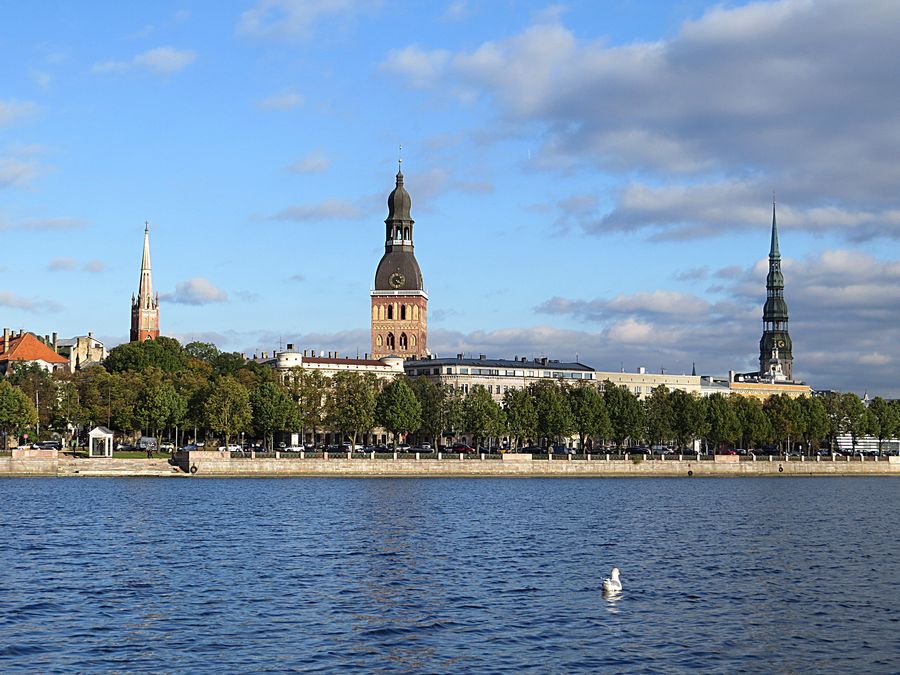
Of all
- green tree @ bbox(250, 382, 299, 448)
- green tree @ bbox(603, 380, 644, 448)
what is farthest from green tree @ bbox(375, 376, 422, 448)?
green tree @ bbox(603, 380, 644, 448)

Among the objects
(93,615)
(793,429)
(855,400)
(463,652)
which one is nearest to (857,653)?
(463,652)

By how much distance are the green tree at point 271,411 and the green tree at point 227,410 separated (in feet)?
4.23

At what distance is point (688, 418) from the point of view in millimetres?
153750

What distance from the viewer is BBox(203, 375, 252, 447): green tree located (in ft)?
431

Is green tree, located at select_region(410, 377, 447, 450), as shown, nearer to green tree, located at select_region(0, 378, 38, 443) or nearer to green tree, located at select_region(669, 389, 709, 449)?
green tree, located at select_region(669, 389, 709, 449)

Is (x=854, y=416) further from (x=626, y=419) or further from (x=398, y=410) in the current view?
(x=398, y=410)

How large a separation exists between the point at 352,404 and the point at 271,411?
12.2 metres

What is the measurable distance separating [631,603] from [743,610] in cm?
338

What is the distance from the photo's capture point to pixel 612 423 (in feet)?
490

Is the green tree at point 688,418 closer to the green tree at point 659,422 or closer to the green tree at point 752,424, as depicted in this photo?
the green tree at point 659,422

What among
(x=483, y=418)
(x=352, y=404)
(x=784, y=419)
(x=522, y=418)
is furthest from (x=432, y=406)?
(x=784, y=419)

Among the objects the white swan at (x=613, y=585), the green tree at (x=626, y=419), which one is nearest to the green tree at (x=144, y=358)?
the green tree at (x=626, y=419)

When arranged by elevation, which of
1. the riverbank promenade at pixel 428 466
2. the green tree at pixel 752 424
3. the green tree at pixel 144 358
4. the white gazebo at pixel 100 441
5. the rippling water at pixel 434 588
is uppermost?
the green tree at pixel 144 358

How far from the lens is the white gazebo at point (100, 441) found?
115125 mm
